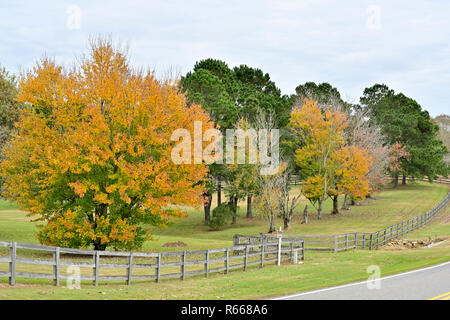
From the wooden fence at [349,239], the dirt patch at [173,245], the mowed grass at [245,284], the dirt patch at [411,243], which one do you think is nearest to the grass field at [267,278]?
the mowed grass at [245,284]

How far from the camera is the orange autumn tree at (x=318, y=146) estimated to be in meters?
51.3

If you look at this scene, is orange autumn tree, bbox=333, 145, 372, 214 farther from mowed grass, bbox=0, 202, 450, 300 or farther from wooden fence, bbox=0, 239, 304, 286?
mowed grass, bbox=0, 202, 450, 300

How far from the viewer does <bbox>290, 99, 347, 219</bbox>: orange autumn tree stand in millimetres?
51281

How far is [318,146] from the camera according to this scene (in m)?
51.9

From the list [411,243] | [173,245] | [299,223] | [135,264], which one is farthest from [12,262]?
[299,223]

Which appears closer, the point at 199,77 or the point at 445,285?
the point at 445,285

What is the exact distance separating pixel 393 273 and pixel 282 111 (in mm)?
43981

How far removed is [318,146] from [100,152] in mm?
33448

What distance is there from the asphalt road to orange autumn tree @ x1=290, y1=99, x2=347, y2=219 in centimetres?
3452

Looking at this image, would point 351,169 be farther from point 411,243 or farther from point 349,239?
point 411,243

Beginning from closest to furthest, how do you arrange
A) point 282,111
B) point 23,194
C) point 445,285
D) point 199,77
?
point 445,285 < point 23,194 < point 199,77 < point 282,111

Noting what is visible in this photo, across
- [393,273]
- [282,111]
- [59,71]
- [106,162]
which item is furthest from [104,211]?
[282,111]

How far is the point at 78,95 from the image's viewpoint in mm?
23891
